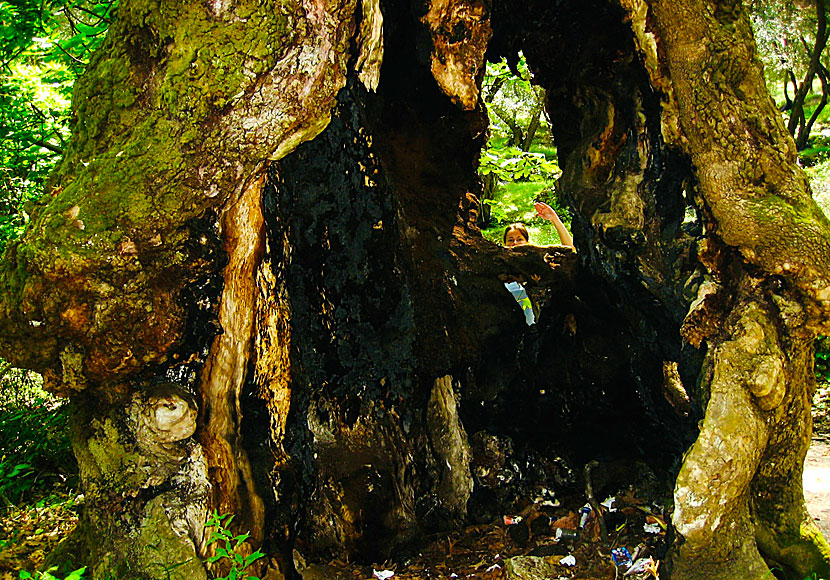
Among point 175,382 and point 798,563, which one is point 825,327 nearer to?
point 798,563

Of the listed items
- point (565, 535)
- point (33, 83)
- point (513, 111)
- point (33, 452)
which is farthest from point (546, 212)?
point (513, 111)

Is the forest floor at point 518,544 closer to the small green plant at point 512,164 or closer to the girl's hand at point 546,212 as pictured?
the girl's hand at point 546,212

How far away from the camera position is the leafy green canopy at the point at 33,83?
4344 millimetres

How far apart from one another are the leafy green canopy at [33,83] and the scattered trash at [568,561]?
12.3 ft

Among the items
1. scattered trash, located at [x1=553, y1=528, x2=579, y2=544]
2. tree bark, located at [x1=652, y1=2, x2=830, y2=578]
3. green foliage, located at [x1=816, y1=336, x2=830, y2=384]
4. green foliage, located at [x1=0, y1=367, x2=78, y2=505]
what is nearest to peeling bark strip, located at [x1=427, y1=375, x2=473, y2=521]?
scattered trash, located at [x1=553, y1=528, x2=579, y2=544]

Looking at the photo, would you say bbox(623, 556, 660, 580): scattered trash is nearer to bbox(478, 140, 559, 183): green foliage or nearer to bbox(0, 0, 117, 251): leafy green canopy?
bbox(0, 0, 117, 251): leafy green canopy

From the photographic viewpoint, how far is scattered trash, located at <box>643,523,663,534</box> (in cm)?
357

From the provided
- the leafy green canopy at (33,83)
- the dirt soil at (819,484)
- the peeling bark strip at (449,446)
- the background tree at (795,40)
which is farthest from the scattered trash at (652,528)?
the background tree at (795,40)

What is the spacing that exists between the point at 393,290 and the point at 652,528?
1.93 metres

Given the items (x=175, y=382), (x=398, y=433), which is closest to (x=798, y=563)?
(x=398, y=433)

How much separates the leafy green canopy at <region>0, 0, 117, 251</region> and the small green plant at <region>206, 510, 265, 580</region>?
2522 mm

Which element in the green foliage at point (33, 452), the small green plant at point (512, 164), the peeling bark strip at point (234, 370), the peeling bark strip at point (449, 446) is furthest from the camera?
the small green plant at point (512, 164)

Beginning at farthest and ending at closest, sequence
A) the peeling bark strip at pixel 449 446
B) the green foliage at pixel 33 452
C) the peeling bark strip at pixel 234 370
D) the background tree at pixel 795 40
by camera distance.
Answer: the background tree at pixel 795 40, the green foliage at pixel 33 452, the peeling bark strip at pixel 449 446, the peeling bark strip at pixel 234 370

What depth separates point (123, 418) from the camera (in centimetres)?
259
